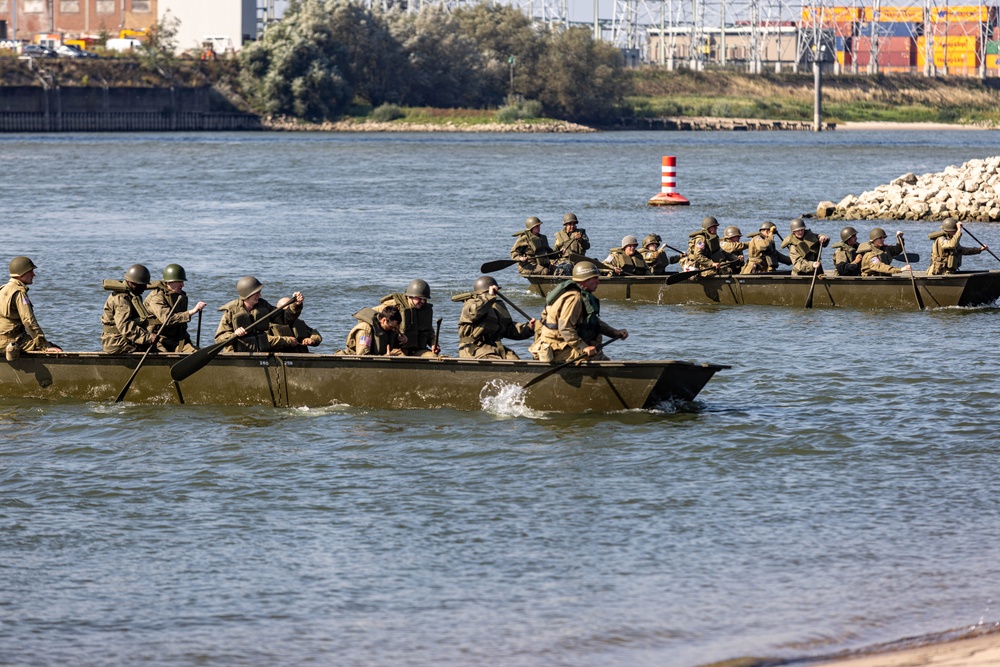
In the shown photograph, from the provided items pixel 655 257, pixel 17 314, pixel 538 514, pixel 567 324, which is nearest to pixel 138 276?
pixel 17 314

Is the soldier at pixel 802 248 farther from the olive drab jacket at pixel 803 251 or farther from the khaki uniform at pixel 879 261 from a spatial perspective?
the khaki uniform at pixel 879 261

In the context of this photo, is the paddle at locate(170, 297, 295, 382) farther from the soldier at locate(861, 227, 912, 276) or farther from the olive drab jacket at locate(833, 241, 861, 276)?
the soldier at locate(861, 227, 912, 276)

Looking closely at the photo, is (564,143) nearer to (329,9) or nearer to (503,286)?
(329,9)

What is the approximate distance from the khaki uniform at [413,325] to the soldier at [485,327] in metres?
0.47

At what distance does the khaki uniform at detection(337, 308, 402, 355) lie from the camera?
64.8ft

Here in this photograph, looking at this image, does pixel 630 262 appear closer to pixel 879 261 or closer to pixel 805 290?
pixel 805 290

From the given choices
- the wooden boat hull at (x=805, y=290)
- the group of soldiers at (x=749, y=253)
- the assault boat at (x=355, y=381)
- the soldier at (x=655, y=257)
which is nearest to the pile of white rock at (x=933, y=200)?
the group of soldiers at (x=749, y=253)

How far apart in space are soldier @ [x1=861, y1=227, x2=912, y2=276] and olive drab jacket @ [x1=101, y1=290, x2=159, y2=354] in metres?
15.5

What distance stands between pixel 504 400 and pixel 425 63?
12630cm

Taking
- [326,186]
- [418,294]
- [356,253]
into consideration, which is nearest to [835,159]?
[326,186]

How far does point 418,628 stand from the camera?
40.5 feet

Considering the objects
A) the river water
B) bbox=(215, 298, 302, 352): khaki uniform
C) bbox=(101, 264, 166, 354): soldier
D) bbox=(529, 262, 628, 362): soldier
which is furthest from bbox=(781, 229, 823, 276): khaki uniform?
bbox=(101, 264, 166, 354): soldier

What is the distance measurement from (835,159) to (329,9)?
53583mm

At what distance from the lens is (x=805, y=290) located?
1190 inches
